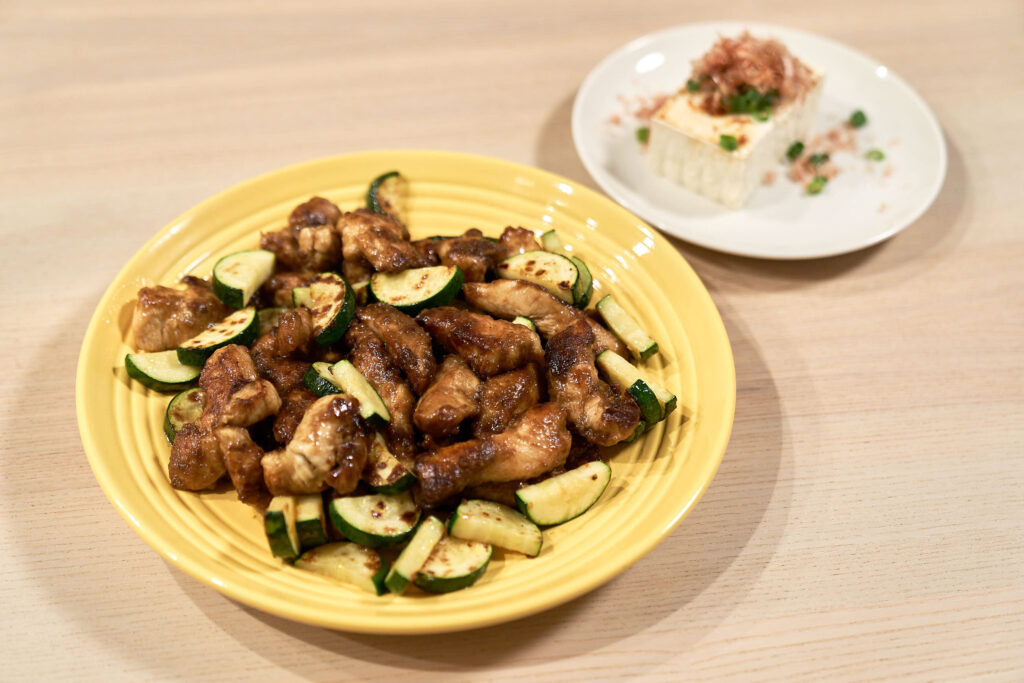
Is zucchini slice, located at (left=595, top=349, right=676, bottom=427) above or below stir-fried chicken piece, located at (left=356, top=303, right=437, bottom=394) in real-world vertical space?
below

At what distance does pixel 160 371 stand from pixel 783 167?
2.93 m

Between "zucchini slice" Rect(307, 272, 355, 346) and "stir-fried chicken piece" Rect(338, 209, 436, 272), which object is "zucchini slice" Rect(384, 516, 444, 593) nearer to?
"zucchini slice" Rect(307, 272, 355, 346)

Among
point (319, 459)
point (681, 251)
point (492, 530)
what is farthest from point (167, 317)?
point (681, 251)

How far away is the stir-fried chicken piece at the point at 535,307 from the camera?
276 centimetres

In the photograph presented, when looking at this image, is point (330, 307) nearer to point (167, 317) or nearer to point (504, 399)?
point (167, 317)

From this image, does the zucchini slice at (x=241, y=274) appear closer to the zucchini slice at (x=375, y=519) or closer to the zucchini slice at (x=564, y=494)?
the zucchini slice at (x=375, y=519)

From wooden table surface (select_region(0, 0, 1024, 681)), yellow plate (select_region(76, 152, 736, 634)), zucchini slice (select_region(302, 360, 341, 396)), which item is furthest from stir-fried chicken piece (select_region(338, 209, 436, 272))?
wooden table surface (select_region(0, 0, 1024, 681))

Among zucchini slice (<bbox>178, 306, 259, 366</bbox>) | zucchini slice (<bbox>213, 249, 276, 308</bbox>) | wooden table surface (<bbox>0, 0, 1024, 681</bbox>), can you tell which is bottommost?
wooden table surface (<bbox>0, 0, 1024, 681</bbox>)

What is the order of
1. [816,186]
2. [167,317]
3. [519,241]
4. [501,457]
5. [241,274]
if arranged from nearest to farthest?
1. [501,457]
2. [167,317]
3. [241,274]
4. [519,241]
5. [816,186]

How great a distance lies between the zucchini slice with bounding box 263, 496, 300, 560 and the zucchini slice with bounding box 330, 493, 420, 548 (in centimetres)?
11

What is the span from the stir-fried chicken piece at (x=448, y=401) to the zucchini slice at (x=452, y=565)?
0.34 m

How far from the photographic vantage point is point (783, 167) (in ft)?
12.9

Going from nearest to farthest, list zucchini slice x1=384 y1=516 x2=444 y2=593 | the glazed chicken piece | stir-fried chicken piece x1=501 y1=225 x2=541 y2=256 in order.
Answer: zucchini slice x1=384 y1=516 x2=444 y2=593
the glazed chicken piece
stir-fried chicken piece x1=501 y1=225 x2=541 y2=256

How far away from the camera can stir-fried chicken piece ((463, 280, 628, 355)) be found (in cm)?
276
